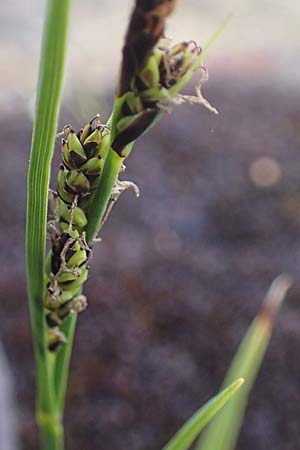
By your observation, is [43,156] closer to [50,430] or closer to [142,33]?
[142,33]

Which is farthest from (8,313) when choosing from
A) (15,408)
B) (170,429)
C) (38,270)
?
(38,270)

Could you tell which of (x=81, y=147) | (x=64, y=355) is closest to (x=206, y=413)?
(x=64, y=355)

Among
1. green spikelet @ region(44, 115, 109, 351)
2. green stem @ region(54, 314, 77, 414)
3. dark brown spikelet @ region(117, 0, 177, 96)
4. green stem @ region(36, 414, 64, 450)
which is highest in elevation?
dark brown spikelet @ region(117, 0, 177, 96)

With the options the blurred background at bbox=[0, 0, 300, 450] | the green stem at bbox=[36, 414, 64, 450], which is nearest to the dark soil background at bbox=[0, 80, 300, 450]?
the blurred background at bbox=[0, 0, 300, 450]

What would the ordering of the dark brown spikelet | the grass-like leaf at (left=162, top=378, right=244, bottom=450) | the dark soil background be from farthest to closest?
the dark soil background
the grass-like leaf at (left=162, top=378, right=244, bottom=450)
the dark brown spikelet

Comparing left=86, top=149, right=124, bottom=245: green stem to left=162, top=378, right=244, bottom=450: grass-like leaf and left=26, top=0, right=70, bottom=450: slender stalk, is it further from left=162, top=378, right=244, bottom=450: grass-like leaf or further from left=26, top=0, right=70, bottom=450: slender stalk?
left=162, top=378, right=244, bottom=450: grass-like leaf

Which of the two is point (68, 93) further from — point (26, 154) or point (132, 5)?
point (132, 5)
